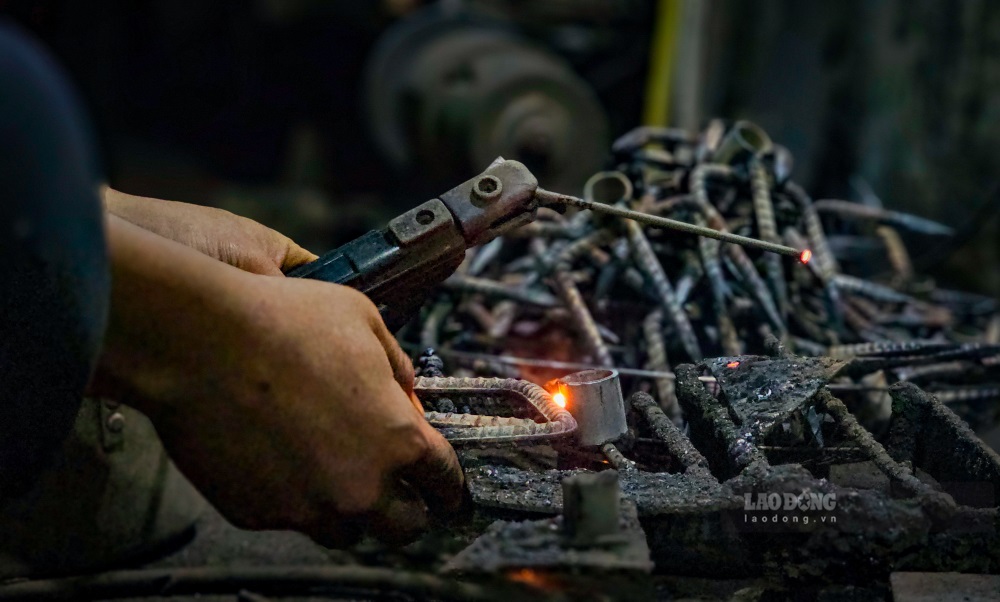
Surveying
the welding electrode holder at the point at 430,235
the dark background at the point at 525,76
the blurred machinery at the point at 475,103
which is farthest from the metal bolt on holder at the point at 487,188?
the blurred machinery at the point at 475,103

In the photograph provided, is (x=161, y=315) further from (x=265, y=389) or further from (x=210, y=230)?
(x=210, y=230)

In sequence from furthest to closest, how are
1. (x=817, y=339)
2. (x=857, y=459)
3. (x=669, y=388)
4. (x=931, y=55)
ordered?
(x=931, y=55) → (x=817, y=339) → (x=669, y=388) → (x=857, y=459)

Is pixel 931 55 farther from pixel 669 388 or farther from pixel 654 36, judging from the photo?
pixel 669 388

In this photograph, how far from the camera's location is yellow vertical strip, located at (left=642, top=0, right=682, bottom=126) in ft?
21.1

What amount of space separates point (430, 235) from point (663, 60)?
17.4ft

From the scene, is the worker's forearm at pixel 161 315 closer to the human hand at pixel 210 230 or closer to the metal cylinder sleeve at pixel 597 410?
the human hand at pixel 210 230

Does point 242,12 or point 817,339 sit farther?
point 242,12

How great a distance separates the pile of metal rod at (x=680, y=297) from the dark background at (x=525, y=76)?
97.9 inches

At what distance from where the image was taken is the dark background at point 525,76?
5438 millimetres

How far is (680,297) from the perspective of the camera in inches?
107

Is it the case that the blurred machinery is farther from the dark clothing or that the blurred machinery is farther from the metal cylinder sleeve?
the dark clothing

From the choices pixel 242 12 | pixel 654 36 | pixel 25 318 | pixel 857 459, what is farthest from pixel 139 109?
pixel 857 459

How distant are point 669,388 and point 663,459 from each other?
1.69 ft

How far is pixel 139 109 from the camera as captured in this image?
27.2ft
